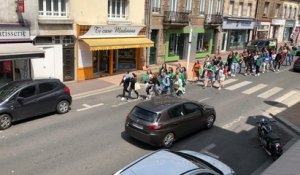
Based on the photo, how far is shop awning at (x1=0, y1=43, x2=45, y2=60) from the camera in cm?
1564

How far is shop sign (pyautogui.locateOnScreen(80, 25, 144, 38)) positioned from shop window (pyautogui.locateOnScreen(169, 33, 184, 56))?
17.4ft

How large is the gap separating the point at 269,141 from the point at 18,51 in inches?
475

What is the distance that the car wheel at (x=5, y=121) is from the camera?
12368 millimetres

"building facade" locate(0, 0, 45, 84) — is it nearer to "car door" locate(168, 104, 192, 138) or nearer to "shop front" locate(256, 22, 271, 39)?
"car door" locate(168, 104, 192, 138)

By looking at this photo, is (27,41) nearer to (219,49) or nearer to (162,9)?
(162,9)

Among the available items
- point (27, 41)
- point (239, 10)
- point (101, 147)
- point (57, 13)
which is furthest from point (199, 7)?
point (101, 147)

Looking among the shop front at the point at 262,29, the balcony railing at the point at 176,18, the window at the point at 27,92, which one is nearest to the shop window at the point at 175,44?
the balcony railing at the point at 176,18

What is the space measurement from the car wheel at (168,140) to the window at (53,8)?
36.1 feet

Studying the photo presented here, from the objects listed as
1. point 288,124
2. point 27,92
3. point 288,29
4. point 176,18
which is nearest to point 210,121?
point 288,124

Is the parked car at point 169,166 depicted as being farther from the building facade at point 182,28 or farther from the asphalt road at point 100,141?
the building facade at point 182,28

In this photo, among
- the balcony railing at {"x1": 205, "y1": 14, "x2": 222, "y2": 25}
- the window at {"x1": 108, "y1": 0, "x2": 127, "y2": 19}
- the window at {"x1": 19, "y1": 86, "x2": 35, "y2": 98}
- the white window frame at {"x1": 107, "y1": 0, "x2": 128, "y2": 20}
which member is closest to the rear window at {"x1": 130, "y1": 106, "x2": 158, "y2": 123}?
the window at {"x1": 19, "y1": 86, "x2": 35, "y2": 98}

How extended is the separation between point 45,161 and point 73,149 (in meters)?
1.12

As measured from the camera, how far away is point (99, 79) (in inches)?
840

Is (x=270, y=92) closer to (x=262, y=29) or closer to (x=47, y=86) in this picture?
(x=47, y=86)
